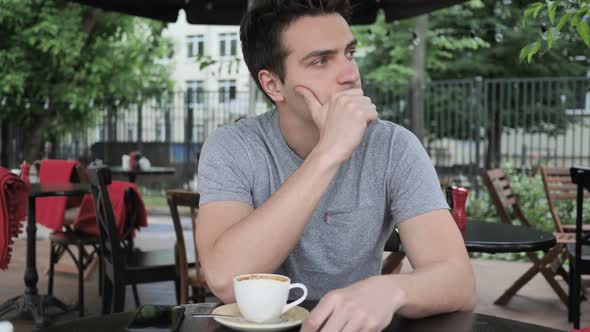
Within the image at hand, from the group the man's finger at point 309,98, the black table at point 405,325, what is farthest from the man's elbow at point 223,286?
the man's finger at point 309,98

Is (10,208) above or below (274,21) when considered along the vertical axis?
below

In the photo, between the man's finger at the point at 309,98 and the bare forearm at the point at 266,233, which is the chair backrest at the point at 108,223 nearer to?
the man's finger at the point at 309,98

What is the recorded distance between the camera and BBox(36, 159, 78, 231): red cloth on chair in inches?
225

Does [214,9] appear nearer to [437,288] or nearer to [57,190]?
[57,190]

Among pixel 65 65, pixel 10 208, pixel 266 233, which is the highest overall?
pixel 65 65

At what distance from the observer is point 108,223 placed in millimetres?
3709

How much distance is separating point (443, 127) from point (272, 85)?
9.94m

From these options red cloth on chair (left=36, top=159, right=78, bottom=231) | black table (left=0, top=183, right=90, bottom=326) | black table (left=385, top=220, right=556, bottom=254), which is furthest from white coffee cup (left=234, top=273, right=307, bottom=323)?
red cloth on chair (left=36, top=159, right=78, bottom=231)

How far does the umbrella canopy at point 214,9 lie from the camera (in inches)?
213

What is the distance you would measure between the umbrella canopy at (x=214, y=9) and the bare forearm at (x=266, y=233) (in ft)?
13.0

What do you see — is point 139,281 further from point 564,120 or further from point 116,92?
point 116,92

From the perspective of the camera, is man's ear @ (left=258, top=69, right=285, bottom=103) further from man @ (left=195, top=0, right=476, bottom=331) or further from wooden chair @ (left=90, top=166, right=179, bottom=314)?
wooden chair @ (left=90, top=166, right=179, bottom=314)

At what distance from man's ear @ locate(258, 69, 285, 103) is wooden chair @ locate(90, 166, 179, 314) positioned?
190 cm

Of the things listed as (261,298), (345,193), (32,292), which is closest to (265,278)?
(261,298)
